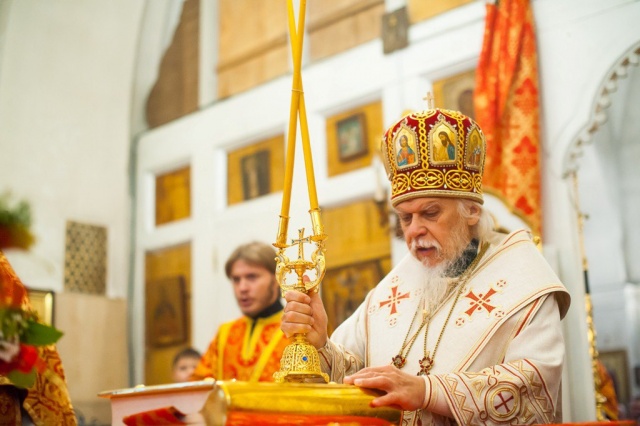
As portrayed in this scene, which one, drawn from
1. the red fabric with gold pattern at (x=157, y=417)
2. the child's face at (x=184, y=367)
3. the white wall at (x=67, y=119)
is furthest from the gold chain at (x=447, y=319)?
the white wall at (x=67, y=119)

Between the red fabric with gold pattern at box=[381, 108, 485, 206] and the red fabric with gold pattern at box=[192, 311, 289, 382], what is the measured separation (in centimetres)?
212

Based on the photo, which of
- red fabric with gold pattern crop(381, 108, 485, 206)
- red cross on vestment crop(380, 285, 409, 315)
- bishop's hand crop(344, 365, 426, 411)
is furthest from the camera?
red cross on vestment crop(380, 285, 409, 315)

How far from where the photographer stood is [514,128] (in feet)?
18.3

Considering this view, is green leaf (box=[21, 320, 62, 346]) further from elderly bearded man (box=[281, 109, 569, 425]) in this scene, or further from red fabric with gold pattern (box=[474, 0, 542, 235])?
red fabric with gold pattern (box=[474, 0, 542, 235])

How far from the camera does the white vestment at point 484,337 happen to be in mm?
2709

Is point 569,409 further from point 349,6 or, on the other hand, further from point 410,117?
point 349,6

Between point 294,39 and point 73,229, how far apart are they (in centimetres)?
558

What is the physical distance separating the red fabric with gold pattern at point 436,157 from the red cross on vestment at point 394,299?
439mm

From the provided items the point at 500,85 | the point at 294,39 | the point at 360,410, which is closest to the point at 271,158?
the point at 500,85

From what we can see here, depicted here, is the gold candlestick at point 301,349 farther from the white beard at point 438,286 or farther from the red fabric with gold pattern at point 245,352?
the red fabric with gold pattern at point 245,352

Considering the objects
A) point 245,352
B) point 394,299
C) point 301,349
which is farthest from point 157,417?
point 245,352

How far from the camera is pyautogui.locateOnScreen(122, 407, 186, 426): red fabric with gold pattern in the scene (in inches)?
83.9

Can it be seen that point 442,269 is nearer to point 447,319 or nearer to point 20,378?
point 447,319

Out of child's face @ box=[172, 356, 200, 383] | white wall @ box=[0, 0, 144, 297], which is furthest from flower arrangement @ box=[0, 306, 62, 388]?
white wall @ box=[0, 0, 144, 297]
